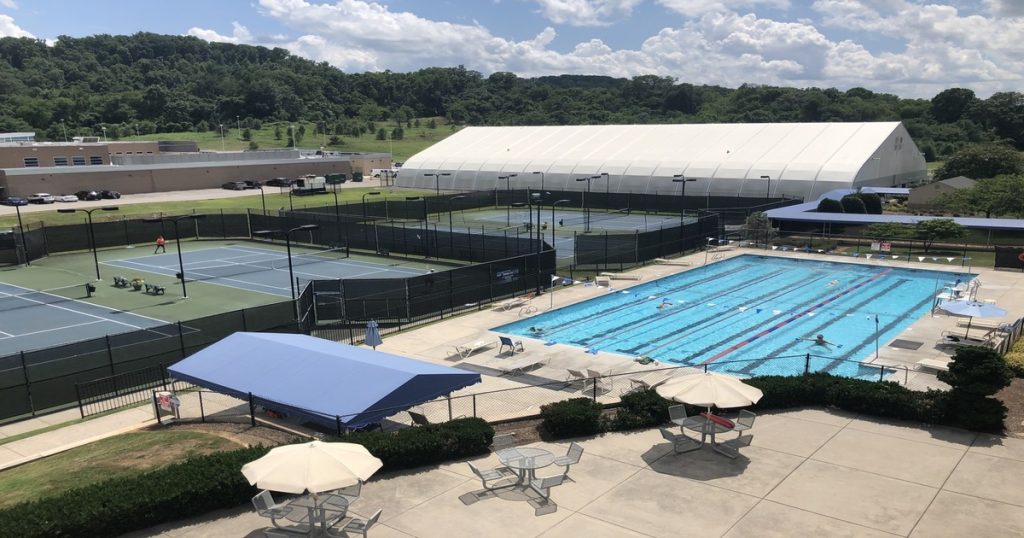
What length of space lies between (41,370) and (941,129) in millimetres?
149222

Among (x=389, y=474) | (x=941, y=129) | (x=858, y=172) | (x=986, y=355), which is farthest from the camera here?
(x=941, y=129)

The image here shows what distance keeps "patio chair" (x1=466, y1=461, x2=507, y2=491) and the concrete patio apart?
32 centimetres

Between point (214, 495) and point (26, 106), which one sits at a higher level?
point (26, 106)

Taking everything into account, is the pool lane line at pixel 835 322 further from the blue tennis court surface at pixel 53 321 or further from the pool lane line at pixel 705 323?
the blue tennis court surface at pixel 53 321

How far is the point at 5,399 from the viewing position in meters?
19.3

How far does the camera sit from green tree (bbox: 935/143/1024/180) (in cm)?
6912

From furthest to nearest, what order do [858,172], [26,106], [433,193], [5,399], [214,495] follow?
[26,106], [433,193], [858,172], [5,399], [214,495]

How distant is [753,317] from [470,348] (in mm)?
13885

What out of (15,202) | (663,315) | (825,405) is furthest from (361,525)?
(15,202)

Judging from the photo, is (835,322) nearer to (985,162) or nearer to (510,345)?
(510,345)

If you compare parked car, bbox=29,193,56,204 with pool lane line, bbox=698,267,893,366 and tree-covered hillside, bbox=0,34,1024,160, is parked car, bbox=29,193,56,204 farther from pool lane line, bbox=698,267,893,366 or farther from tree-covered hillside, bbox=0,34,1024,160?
tree-covered hillside, bbox=0,34,1024,160

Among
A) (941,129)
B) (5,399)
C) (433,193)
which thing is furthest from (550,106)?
(5,399)

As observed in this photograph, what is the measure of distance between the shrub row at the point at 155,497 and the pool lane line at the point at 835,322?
44.9 feet

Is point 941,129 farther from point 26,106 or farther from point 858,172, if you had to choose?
point 26,106
